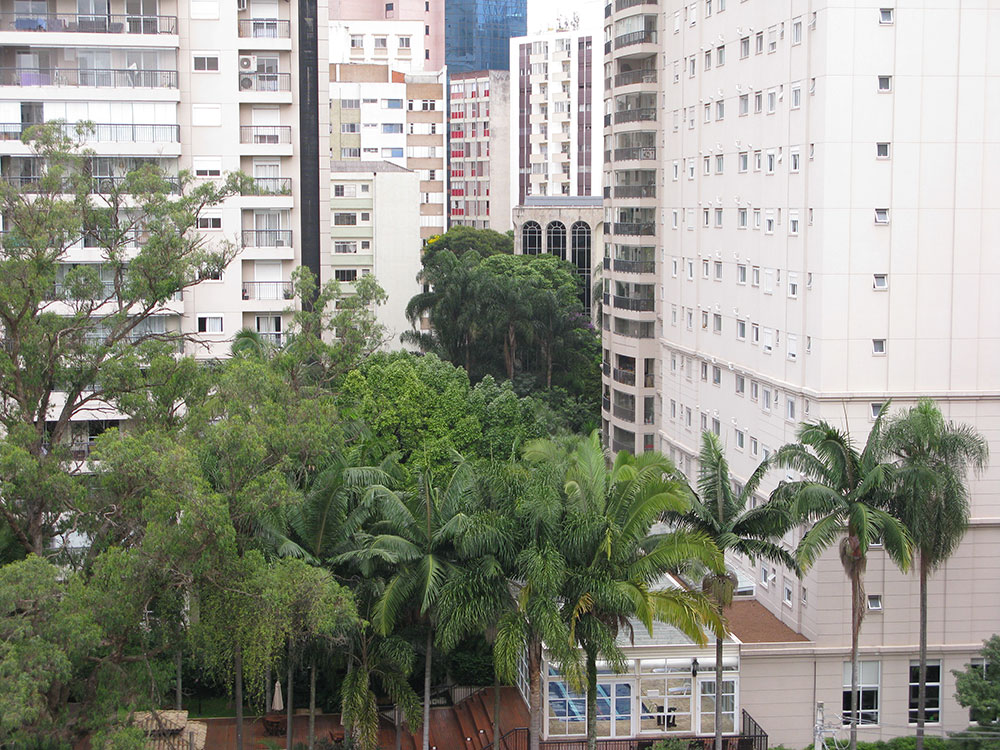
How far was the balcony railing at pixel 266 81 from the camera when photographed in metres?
55.1

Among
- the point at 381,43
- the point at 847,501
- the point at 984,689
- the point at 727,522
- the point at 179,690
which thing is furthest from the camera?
the point at 381,43

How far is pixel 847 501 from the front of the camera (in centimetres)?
3547

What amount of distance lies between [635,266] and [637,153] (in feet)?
17.0

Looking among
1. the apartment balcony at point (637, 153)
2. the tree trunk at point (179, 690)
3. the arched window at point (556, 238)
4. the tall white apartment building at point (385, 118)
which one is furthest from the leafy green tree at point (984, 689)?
the tall white apartment building at point (385, 118)

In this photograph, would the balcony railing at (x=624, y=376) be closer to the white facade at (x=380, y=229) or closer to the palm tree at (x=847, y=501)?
the white facade at (x=380, y=229)

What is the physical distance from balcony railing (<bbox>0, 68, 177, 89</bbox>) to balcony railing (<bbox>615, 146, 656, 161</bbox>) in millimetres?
20997

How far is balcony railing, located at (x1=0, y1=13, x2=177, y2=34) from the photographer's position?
52875 mm

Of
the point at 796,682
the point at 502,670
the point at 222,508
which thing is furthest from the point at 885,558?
the point at 222,508

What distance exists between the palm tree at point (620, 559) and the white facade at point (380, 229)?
174 ft

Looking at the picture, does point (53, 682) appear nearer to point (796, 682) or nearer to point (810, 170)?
point (796, 682)

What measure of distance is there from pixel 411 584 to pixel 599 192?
98.5m

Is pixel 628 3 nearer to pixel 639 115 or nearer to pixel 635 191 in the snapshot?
pixel 639 115

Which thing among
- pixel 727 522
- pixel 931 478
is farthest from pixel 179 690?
pixel 931 478

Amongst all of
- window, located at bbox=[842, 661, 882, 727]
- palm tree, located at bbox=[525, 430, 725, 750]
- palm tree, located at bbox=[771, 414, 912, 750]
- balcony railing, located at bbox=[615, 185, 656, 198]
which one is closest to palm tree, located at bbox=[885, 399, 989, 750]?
palm tree, located at bbox=[771, 414, 912, 750]
